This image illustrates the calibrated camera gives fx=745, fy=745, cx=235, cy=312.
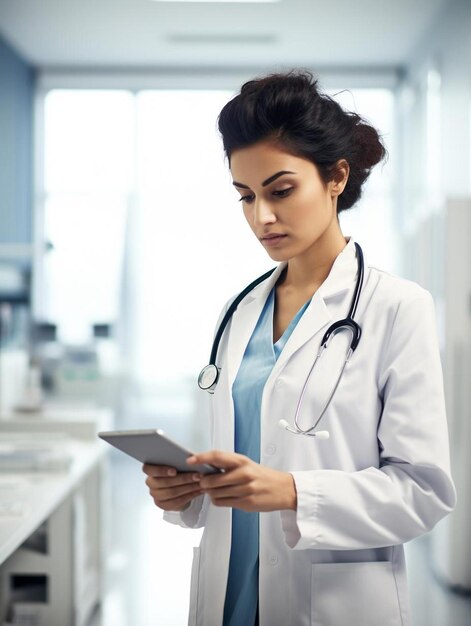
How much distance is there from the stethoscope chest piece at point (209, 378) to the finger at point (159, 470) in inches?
8.4

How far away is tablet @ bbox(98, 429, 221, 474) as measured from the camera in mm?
947

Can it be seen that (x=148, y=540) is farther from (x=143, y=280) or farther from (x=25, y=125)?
(x=25, y=125)

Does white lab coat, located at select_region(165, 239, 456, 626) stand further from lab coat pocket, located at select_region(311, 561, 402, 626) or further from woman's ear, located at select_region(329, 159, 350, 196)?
woman's ear, located at select_region(329, 159, 350, 196)

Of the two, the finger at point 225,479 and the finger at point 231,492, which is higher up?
the finger at point 225,479

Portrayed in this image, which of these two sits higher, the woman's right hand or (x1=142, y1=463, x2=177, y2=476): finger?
(x1=142, y1=463, x2=177, y2=476): finger

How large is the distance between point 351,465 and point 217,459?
246 mm

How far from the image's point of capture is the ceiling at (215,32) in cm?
470

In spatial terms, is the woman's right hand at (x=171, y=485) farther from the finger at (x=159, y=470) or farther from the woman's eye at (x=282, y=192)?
the woman's eye at (x=282, y=192)

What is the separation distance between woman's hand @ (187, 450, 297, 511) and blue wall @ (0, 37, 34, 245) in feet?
15.1

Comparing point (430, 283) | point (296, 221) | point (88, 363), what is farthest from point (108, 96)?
point (296, 221)

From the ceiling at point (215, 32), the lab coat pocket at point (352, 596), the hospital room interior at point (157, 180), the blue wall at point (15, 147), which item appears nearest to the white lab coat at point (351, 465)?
the lab coat pocket at point (352, 596)

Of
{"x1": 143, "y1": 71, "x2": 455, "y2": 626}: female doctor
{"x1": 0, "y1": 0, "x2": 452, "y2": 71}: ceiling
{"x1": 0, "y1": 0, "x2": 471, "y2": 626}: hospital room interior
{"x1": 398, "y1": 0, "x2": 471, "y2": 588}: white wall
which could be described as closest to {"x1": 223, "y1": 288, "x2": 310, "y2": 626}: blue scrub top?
{"x1": 143, "y1": 71, "x2": 455, "y2": 626}: female doctor

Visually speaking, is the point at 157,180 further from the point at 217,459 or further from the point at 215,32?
the point at 217,459

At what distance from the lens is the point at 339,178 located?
1.22 m
